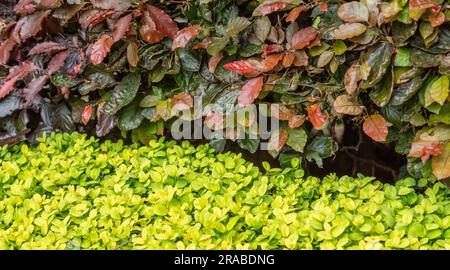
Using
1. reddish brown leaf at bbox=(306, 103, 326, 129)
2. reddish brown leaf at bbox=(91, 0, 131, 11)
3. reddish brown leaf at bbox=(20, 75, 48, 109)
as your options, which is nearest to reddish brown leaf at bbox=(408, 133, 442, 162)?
reddish brown leaf at bbox=(306, 103, 326, 129)

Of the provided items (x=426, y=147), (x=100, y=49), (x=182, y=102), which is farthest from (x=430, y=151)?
(x=100, y=49)

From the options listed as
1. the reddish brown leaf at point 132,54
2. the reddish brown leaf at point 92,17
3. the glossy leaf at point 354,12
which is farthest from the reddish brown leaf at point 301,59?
the reddish brown leaf at point 92,17

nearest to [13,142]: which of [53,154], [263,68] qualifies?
[53,154]

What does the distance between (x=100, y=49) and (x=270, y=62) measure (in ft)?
2.62

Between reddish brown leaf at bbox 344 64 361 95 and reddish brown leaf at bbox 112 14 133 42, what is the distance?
3.32 ft

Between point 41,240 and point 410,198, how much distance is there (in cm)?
136

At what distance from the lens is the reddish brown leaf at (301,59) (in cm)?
230

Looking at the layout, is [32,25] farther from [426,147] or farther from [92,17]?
[426,147]

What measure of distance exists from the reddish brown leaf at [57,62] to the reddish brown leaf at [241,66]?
36.3 inches

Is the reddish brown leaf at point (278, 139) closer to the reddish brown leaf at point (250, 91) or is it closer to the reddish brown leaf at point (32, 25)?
the reddish brown leaf at point (250, 91)

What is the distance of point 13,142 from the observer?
2.88 meters

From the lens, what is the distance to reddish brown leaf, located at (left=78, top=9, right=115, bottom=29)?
7.88 ft

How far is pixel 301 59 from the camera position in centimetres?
231

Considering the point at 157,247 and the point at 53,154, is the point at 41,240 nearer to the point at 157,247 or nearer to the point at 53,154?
the point at 157,247
